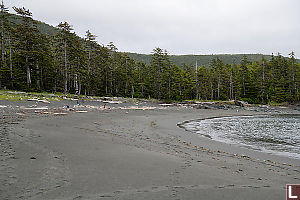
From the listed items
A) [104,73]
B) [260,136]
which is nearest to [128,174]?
[260,136]

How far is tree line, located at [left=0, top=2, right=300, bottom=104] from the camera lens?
33125 mm

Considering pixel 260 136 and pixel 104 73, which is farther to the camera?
pixel 104 73

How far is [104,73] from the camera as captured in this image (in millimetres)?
50375

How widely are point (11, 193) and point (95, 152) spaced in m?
3.06

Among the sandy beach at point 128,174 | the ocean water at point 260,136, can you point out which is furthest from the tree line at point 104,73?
A: the sandy beach at point 128,174

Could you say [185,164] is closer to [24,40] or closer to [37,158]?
[37,158]

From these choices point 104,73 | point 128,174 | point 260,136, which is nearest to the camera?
point 128,174

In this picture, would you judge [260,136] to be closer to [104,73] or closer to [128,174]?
[128,174]

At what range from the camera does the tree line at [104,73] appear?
3312 cm

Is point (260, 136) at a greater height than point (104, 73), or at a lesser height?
lesser

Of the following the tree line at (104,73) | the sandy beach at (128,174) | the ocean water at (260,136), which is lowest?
the ocean water at (260,136)

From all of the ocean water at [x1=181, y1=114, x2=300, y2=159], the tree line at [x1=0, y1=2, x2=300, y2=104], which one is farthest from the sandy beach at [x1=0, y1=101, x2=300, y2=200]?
the tree line at [x1=0, y1=2, x2=300, y2=104]

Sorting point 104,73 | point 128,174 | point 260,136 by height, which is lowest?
point 260,136

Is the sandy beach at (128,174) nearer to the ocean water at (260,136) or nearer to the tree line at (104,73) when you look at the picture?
the ocean water at (260,136)
